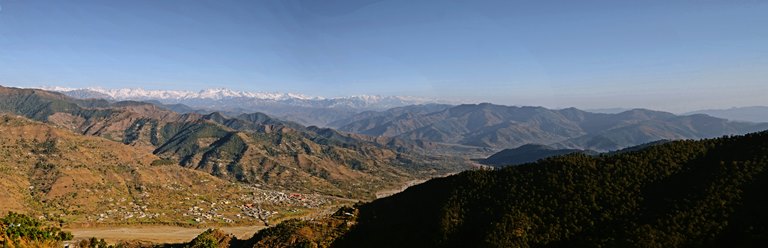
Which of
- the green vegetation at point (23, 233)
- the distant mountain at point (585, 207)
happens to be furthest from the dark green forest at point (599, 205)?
the green vegetation at point (23, 233)

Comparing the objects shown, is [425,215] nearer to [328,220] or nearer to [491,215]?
[491,215]

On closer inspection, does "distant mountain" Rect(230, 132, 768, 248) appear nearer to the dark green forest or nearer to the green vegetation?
the dark green forest

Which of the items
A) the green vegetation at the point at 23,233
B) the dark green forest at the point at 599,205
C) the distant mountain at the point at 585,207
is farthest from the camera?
the green vegetation at the point at 23,233

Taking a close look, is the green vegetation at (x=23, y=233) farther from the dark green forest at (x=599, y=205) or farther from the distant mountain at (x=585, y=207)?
the dark green forest at (x=599, y=205)

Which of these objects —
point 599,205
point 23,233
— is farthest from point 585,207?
point 23,233

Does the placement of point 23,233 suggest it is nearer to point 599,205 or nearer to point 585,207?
point 585,207

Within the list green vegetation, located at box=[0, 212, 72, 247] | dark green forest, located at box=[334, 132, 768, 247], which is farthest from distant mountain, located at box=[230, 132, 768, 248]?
green vegetation, located at box=[0, 212, 72, 247]
